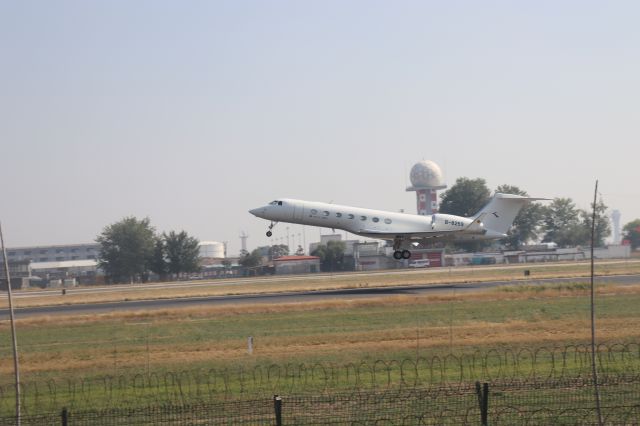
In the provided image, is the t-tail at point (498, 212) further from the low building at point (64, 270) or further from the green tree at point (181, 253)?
the low building at point (64, 270)

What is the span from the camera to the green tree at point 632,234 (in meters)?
176

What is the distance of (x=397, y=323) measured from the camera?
39406mm

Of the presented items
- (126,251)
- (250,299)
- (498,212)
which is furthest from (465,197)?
(250,299)

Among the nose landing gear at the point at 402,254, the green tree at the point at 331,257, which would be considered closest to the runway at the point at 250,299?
the nose landing gear at the point at 402,254

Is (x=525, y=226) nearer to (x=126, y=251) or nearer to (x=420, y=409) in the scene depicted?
(x=126, y=251)

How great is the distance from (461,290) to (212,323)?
2268 cm

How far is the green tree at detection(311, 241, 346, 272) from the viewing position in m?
130

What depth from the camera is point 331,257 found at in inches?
5167

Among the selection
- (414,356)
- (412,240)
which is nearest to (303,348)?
(414,356)

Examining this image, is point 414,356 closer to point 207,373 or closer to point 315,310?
point 207,373

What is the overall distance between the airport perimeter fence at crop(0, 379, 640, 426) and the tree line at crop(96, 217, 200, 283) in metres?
116

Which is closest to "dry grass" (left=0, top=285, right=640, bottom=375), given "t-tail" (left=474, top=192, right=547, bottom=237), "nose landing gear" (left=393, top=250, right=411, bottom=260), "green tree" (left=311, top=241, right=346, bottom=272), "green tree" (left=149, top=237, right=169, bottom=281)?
"nose landing gear" (left=393, top=250, right=411, bottom=260)

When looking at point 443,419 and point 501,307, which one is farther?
point 501,307

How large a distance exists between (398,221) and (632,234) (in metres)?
124
